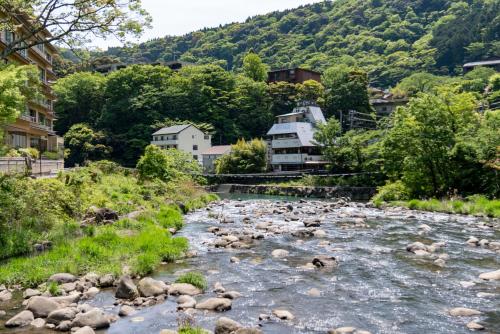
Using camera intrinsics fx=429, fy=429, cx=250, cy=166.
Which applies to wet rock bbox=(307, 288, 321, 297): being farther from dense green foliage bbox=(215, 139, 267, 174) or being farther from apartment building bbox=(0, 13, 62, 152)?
dense green foliage bbox=(215, 139, 267, 174)

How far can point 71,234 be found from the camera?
17.3 m

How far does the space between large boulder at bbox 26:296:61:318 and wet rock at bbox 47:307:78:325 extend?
0.28m

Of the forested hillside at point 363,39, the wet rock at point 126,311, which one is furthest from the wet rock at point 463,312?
the forested hillside at point 363,39

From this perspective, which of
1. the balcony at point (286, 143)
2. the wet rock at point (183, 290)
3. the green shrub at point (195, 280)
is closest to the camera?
the wet rock at point (183, 290)

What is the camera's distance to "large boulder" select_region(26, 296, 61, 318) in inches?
395

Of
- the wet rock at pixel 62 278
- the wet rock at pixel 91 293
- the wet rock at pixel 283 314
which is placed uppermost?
the wet rock at pixel 62 278

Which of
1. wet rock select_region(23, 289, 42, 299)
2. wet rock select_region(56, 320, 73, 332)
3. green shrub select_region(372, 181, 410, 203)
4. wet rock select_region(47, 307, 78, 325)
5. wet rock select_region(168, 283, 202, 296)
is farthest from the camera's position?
green shrub select_region(372, 181, 410, 203)

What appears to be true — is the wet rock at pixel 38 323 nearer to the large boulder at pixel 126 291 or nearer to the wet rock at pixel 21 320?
the wet rock at pixel 21 320

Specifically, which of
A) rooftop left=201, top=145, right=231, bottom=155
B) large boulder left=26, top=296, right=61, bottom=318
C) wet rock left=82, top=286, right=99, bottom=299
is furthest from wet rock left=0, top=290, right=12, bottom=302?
rooftop left=201, top=145, right=231, bottom=155

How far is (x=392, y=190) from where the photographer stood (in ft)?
124

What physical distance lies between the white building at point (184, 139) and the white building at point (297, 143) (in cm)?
1308

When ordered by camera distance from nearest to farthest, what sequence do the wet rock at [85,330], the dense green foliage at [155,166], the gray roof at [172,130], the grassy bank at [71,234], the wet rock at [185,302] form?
1. the wet rock at [85,330]
2. the wet rock at [185,302]
3. the grassy bank at [71,234]
4. the dense green foliage at [155,166]
5. the gray roof at [172,130]

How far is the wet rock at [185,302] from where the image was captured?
35.2 ft

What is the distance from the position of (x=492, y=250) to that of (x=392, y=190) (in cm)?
2069
